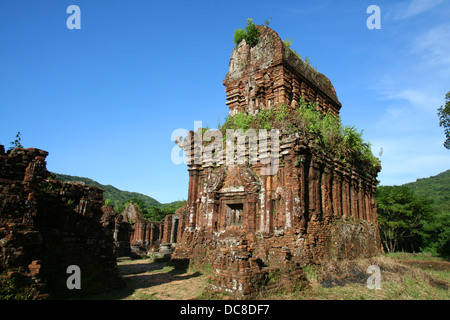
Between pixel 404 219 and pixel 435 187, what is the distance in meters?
46.5

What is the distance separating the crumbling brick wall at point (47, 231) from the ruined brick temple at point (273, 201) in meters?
3.62

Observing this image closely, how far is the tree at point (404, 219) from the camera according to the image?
2631 cm

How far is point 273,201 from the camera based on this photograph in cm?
1079

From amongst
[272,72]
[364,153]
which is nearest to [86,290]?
[272,72]

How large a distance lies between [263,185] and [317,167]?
2.30 meters

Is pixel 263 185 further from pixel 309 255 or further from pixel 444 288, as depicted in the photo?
pixel 444 288

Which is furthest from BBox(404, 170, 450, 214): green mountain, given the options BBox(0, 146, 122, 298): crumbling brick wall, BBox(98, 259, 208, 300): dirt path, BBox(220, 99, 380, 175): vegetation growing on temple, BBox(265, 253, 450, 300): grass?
BBox(0, 146, 122, 298): crumbling brick wall

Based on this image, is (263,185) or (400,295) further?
(263,185)

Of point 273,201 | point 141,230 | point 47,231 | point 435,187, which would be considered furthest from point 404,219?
point 435,187

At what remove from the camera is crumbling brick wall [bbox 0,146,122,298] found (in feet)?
20.2

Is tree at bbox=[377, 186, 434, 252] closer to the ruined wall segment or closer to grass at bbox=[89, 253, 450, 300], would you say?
the ruined wall segment

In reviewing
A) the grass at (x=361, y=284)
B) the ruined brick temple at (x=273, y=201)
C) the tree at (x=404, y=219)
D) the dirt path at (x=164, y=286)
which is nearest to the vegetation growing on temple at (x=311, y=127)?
the ruined brick temple at (x=273, y=201)
